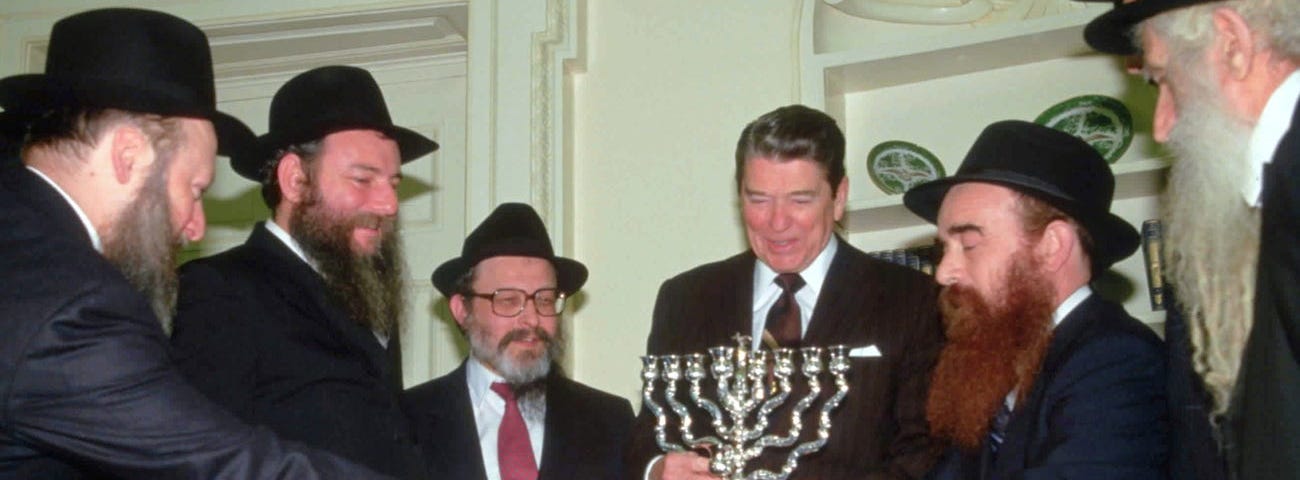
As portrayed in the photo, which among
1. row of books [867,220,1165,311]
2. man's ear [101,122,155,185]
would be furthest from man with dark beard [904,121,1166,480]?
man's ear [101,122,155,185]

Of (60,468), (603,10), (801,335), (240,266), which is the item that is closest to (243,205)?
(603,10)

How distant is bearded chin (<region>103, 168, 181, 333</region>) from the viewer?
2.75 meters

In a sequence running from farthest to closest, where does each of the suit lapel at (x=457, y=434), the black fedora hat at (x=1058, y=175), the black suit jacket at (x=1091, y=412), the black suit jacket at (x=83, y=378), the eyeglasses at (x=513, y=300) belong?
the eyeglasses at (x=513, y=300), the suit lapel at (x=457, y=434), the black fedora hat at (x=1058, y=175), the black suit jacket at (x=1091, y=412), the black suit jacket at (x=83, y=378)

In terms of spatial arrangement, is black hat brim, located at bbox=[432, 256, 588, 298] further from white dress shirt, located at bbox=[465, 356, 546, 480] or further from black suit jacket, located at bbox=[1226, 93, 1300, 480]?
black suit jacket, located at bbox=[1226, 93, 1300, 480]

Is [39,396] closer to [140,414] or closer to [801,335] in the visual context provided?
[140,414]

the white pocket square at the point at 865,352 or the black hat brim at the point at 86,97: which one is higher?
the black hat brim at the point at 86,97

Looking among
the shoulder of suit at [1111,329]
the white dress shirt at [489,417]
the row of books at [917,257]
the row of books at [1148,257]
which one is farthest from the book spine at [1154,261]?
the white dress shirt at [489,417]

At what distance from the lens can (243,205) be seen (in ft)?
18.9

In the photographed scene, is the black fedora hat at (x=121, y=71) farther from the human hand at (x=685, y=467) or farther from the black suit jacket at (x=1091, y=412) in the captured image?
the black suit jacket at (x=1091, y=412)

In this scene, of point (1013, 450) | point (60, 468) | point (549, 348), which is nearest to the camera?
point (60, 468)

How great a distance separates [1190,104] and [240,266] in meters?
2.04

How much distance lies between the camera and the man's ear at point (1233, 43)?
259 cm

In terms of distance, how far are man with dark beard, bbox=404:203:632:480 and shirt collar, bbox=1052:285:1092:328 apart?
1.28 meters

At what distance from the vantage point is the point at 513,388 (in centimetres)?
435
